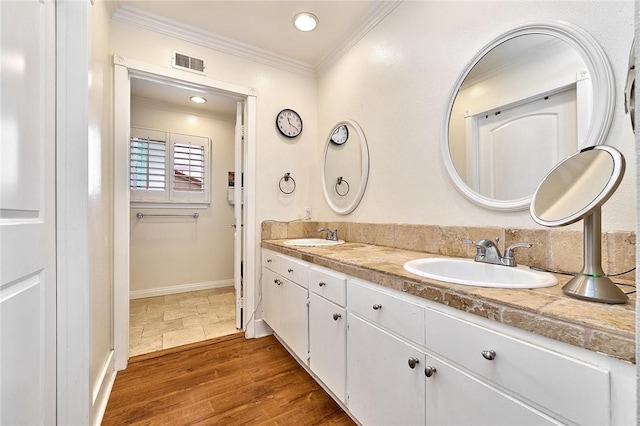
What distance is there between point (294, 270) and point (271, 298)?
522mm

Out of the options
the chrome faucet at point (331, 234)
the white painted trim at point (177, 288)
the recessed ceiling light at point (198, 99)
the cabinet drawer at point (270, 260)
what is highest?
the recessed ceiling light at point (198, 99)

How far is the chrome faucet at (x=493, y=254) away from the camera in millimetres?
1091

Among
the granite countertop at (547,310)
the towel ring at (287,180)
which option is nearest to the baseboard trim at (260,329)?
the towel ring at (287,180)

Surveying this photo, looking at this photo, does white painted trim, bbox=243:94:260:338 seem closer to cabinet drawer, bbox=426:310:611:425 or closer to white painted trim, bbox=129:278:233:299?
white painted trim, bbox=129:278:233:299

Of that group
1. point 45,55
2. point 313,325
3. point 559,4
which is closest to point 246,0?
point 45,55

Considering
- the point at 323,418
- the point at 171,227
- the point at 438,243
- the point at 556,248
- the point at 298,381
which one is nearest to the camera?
the point at 556,248

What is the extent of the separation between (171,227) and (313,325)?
273cm

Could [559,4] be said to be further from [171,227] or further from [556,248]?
[171,227]

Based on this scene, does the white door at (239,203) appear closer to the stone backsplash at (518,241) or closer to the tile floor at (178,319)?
the tile floor at (178,319)

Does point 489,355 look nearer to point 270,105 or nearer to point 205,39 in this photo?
point 270,105

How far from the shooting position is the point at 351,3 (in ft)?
6.04

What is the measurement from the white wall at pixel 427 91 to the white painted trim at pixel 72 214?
1.66 meters

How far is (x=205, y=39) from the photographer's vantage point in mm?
2139

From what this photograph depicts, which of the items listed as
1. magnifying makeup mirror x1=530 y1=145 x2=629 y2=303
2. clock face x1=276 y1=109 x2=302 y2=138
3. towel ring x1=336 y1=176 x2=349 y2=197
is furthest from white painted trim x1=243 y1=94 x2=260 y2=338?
magnifying makeup mirror x1=530 y1=145 x2=629 y2=303
